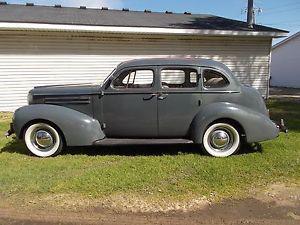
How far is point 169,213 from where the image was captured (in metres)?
4.50

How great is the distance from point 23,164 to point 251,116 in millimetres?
3845

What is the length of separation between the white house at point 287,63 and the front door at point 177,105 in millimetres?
22700

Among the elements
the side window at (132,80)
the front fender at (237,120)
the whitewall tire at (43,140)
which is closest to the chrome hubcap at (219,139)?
the front fender at (237,120)

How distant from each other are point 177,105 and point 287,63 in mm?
24494

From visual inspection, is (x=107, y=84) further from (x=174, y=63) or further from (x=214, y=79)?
(x=214, y=79)

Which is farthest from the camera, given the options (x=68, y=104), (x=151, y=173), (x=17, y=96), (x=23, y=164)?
(x=17, y=96)

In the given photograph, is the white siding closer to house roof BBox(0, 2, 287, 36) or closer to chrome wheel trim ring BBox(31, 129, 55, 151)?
house roof BBox(0, 2, 287, 36)

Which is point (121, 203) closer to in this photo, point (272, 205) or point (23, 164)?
point (272, 205)

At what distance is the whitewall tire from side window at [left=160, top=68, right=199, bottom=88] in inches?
81.4

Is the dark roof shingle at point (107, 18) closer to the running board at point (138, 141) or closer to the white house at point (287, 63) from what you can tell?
the running board at point (138, 141)

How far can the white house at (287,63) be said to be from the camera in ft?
91.0

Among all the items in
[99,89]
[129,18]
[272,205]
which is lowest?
[272,205]

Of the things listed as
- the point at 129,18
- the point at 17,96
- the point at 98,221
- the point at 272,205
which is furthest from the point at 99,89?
the point at 129,18

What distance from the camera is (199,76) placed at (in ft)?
21.8
